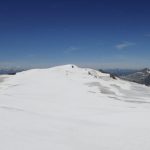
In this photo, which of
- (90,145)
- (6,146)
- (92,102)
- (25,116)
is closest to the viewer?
(6,146)

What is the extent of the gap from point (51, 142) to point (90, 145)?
1360mm

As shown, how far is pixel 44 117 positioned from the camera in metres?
13.3

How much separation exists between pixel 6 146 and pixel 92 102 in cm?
1123

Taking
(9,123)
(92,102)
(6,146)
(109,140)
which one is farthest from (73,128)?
(92,102)

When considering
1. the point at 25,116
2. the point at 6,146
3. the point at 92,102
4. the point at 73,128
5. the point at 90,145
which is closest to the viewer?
the point at 6,146

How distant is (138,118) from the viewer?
13289mm

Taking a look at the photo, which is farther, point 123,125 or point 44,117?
point 44,117

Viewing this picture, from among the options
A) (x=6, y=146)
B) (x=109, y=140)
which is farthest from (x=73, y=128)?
(x=6, y=146)

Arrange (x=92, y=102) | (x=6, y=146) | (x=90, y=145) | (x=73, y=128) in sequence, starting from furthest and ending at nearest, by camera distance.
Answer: (x=92, y=102) → (x=73, y=128) → (x=90, y=145) → (x=6, y=146)

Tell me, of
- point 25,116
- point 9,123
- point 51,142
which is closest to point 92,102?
point 25,116

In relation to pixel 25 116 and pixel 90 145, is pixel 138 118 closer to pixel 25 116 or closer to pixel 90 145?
pixel 90 145

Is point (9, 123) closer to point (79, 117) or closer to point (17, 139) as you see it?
point (17, 139)

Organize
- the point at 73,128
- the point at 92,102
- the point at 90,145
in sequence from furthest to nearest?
the point at 92,102
the point at 73,128
the point at 90,145

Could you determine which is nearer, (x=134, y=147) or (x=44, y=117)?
(x=134, y=147)
